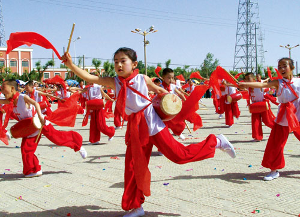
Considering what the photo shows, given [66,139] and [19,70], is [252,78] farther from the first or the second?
[19,70]

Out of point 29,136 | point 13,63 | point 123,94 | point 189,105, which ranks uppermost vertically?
point 13,63

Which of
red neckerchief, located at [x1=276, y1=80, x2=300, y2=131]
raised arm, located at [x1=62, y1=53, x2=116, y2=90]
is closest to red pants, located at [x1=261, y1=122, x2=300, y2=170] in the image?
red neckerchief, located at [x1=276, y1=80, x2=300, y2=131]

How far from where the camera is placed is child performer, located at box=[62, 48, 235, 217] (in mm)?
3336

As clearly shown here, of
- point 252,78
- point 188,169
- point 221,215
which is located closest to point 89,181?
point 188,169

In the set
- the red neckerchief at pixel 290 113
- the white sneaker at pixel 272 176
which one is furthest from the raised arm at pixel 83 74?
the red neckerchief at pixel 290 113

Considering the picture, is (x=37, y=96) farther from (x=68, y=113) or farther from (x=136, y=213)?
(x=136, y=213)

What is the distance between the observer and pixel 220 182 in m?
4.50

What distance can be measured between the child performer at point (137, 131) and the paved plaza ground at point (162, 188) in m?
0.29

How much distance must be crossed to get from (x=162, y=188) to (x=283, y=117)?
1976 mm

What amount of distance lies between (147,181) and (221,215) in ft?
2.58

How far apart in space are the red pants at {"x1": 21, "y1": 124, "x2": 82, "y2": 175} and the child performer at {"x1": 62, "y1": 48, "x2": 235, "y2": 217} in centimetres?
222

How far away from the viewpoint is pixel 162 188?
432 cm

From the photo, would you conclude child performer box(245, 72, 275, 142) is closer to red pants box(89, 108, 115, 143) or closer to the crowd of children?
the crowd of children

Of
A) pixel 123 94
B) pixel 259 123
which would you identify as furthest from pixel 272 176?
pixel 259 123
